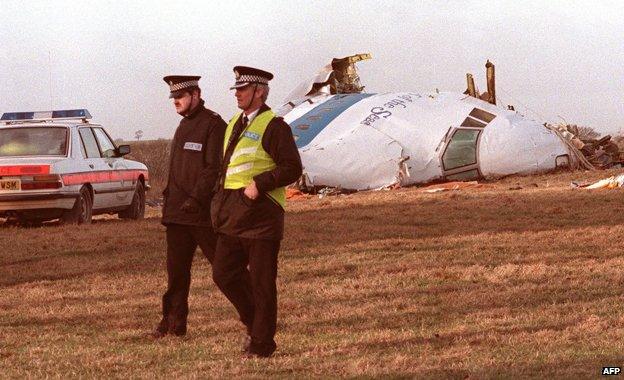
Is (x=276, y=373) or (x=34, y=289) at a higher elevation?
(x=276, y=373)

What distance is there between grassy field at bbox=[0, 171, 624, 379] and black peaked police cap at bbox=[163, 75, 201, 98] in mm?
1813

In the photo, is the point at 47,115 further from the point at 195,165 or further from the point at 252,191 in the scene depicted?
the point at 252,191

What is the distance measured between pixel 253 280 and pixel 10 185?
12610mm

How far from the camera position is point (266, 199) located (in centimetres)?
894

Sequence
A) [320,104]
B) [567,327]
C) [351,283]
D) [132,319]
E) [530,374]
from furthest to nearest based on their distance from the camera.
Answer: [320,104], [351,283], [132,319], [567,327], [530,374]

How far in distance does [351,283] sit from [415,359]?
5072 mm

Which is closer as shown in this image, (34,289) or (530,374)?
(530,374)

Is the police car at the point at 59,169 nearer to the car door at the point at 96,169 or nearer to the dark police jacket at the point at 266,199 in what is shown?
the car door at the point at 96,169

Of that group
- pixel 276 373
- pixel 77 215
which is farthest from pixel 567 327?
pixel 77 215

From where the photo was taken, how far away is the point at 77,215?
2173 centimetres

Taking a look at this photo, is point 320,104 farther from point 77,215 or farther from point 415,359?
point 415,359

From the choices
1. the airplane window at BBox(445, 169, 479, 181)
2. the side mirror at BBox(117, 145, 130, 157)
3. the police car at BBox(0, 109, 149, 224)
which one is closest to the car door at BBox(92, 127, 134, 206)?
the police car at BBox(0, 109, 149, 224)

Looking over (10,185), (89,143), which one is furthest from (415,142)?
(10,185)

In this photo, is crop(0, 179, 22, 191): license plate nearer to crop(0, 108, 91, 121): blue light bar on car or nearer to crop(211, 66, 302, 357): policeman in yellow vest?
crop(0, 108, 91, 121): blue light bar on car
